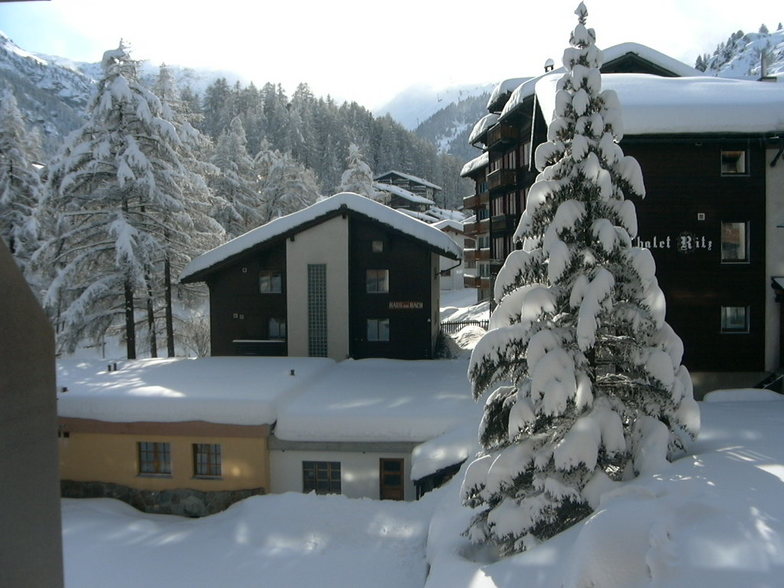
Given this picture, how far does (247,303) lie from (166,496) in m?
10.8

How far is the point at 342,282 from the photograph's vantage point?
84.8ft

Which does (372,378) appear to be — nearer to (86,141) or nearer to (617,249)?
(617,249)

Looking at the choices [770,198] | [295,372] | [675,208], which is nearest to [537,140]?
[675,208]

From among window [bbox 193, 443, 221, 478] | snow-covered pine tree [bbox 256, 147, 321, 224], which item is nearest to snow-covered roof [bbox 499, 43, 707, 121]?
window [bbox 193, 443, 221, 478]

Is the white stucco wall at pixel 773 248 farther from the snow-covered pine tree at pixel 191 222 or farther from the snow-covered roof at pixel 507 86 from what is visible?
the snow-covered pine tree at pixel 191 222

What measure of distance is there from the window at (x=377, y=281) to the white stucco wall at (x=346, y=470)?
10.4 m

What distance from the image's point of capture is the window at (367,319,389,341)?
2605cm

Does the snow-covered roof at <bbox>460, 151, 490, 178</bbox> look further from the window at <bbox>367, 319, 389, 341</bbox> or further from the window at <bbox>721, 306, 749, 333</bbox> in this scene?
the window at <bbox>721, 306, 749, 333</bbox>

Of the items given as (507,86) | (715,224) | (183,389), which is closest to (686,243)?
(715,224)

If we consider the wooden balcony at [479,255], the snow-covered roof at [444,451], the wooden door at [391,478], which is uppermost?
the wooden balcony at [479,255]

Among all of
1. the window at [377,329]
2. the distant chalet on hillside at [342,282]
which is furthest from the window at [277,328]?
the window at [377,329]

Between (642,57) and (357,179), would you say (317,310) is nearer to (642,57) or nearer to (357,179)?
(642,57)

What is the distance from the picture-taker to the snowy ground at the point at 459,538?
22.6 ft

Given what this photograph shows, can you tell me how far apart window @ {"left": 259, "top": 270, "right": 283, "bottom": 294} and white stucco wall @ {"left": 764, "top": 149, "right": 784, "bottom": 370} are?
17882 millimetres
